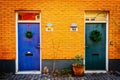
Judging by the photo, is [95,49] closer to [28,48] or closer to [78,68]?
[78,68]

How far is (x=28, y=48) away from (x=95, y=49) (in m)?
3.11

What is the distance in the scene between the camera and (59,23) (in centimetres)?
1102

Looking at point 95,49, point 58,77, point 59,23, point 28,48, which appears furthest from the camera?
point 95,49

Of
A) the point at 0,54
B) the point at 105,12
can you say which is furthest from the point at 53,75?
the point at 105,12

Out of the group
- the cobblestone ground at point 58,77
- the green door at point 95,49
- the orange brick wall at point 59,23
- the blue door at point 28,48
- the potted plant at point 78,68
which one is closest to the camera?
the cobblestone ground at point 58,77

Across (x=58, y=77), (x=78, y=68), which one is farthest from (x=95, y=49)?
(x=58, y=77)

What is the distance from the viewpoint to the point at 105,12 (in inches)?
446

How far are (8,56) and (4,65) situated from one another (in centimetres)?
44

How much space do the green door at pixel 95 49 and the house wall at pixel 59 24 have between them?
1.11 ft

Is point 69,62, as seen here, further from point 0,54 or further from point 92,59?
point 0,54

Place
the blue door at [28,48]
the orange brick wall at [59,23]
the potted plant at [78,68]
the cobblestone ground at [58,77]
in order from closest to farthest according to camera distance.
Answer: the cobblestone ground at [58,77], the potted plant at [78,68], the orange brick wall at [59,23], the blue door at [28,48]

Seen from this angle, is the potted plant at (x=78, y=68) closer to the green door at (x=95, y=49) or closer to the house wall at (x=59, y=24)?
the house wall at (x=59, y=24)

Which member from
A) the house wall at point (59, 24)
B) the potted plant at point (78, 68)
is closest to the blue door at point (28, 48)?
the house wall at point (59, 24)

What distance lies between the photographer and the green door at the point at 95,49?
1134 centimetres
